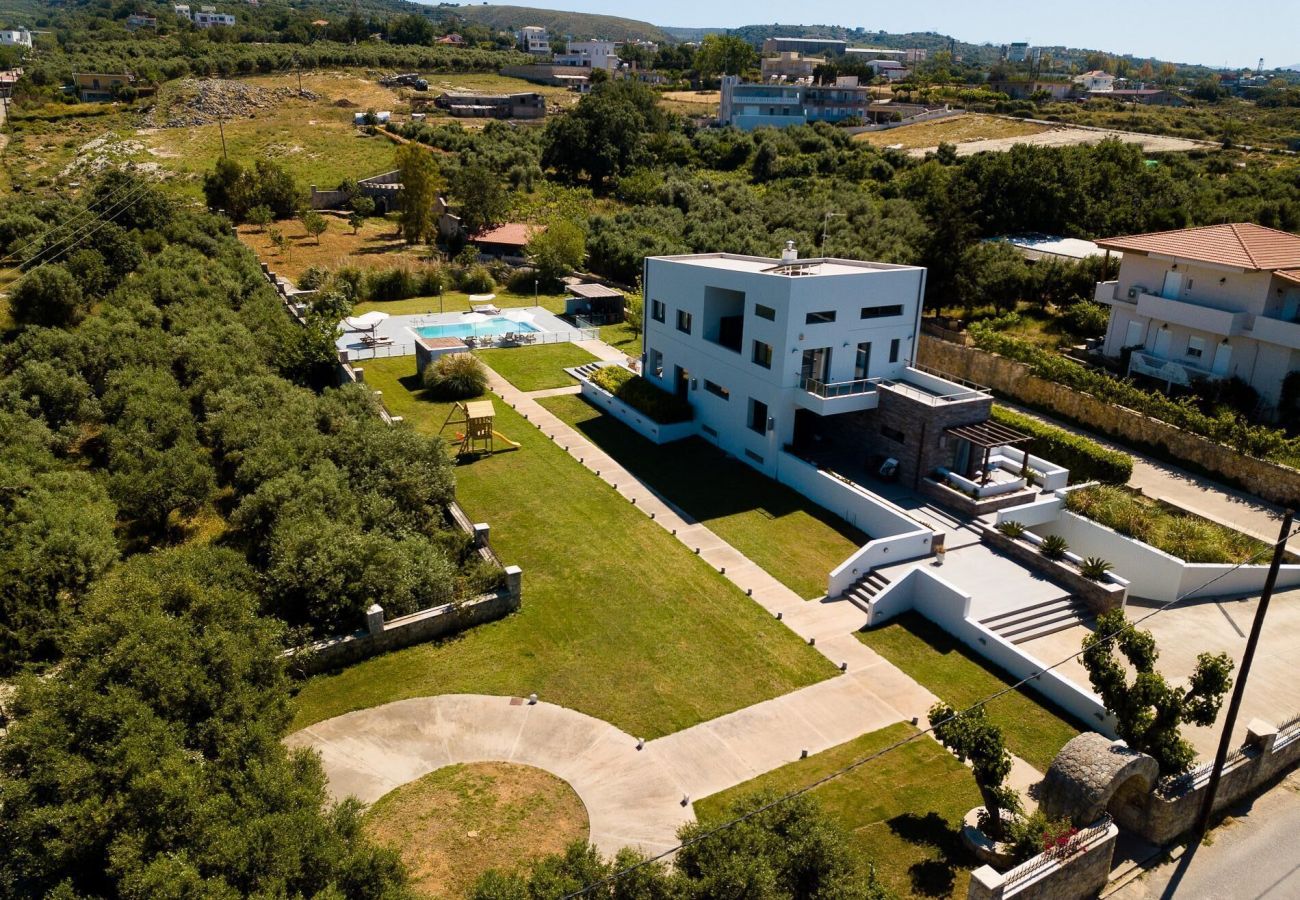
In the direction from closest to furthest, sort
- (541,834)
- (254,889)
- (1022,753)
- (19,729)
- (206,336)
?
(254,889)
(19,729)
(541,834)
(1022,753)
(206,336)

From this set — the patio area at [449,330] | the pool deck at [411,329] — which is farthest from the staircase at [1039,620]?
the pool deck at [411,329]

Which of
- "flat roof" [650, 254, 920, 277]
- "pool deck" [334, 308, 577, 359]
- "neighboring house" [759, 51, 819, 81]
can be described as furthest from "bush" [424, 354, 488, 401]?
"neighboring house" [759, 51, 819, 81]

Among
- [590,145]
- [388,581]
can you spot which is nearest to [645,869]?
[388,581]

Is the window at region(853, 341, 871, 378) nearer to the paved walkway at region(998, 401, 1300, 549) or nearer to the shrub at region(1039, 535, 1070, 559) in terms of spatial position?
the shrub at region(1039, 535, 1070, 559)

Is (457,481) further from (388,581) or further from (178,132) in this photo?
(178,132)

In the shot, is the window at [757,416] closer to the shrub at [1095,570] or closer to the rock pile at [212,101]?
the shrub at [1095,570]

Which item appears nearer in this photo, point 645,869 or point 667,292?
point 645,869

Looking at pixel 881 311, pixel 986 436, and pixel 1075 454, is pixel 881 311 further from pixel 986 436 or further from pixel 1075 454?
pixel 1075 454

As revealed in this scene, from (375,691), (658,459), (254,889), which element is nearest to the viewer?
(254,889)
